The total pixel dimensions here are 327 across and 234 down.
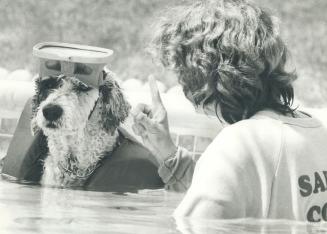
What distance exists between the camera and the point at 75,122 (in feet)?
7.17

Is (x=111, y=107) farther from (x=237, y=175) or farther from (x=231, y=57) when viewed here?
(x=237, y=175)

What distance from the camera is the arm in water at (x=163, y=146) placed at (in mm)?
1996

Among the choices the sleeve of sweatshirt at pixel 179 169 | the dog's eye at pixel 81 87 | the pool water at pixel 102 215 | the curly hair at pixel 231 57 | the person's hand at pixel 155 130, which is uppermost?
the curly hair at pixel 231 57

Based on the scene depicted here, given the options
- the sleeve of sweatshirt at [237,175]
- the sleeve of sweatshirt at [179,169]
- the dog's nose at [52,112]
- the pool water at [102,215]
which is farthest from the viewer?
the dog's nose at [52,112]

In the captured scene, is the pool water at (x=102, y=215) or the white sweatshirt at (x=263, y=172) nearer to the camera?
the white sweatshirt at (x=263, y=172)

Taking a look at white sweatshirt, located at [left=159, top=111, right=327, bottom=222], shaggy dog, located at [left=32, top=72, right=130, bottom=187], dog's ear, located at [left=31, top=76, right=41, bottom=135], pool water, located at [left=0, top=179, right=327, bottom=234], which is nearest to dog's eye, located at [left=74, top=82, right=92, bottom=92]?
shaggy dog, located at [left=32, top=72, right=130, bottom=187]

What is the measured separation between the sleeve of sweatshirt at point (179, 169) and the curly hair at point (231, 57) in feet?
1.22

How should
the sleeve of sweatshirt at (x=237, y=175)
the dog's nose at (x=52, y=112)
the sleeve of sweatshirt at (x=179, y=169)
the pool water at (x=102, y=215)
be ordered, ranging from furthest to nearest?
the dog's nose at (x=52, y=112), the sleeve of sweatshirt at (x=179, y=169), the pool water at (x=102, y=215), the sleeve of sweatshirt at (x=237, y=175)

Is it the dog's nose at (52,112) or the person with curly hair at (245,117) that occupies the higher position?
the person with curly hair at (245,117)

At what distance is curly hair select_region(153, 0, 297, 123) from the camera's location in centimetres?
158

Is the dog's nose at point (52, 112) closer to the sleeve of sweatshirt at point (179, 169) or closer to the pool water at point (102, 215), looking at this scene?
the pool water at point (102, 215)

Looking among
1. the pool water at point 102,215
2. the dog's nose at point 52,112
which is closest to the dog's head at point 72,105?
the dog's nose at point 52,112

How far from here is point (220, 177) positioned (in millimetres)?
1387

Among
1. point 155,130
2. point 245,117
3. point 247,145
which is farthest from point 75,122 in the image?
point 247,145
